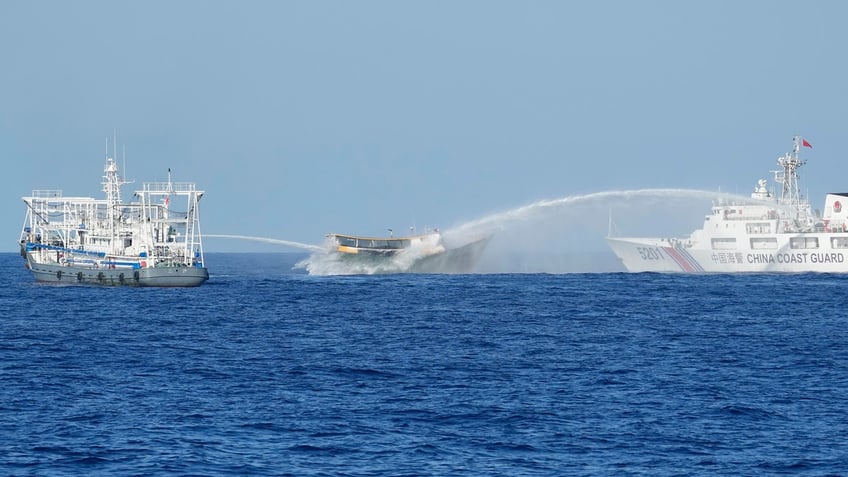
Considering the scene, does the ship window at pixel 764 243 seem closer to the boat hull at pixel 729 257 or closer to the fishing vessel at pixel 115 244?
the boat hull at pixel 729 257

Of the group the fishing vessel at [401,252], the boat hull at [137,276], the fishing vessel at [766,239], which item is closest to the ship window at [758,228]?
the fishing vessel at [766,239]

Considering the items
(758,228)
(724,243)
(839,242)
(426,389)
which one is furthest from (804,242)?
(426,389)

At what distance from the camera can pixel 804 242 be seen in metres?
120

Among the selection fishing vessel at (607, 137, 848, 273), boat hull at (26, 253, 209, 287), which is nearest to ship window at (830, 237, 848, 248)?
fishing vessel at (607, 137, 848, 273)

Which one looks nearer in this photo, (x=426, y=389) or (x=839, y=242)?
(x=426, y=389)

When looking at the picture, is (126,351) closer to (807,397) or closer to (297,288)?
(807,397)

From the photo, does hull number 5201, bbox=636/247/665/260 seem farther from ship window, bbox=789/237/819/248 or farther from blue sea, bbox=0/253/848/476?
blue sea, bbox=0/253/848/476

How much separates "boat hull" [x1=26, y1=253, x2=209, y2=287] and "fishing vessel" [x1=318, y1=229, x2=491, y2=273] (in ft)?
77.2

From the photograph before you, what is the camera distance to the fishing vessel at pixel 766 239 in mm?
119750

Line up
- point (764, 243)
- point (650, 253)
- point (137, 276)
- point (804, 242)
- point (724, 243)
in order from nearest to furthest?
point (137, 276) < point (804, 242) < point (764, 243) < point (724, 243) < point (650, 253)

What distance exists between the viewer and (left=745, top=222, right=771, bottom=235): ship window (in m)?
121

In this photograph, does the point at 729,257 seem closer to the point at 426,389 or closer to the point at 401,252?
A: the point at 401,252

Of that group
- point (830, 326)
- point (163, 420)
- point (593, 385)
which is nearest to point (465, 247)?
point (830, 326)

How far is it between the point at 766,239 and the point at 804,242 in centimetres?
408
